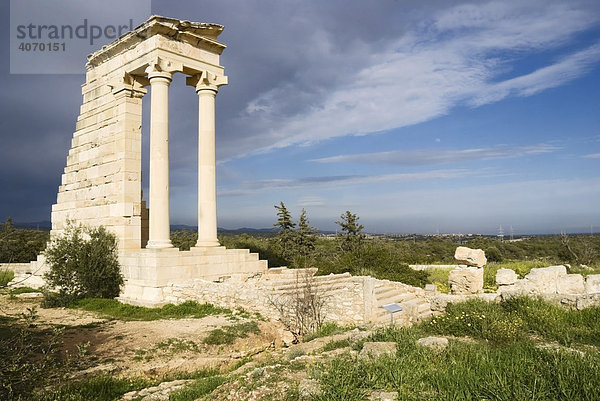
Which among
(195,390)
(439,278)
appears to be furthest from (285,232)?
(195,390)

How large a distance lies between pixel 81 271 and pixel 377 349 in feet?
38.5

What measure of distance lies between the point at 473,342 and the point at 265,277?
10160mm

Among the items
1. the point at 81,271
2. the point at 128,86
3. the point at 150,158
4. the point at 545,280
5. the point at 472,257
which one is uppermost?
the point at 128,86

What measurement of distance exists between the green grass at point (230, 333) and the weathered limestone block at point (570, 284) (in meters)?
8.82

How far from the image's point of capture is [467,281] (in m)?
13.9

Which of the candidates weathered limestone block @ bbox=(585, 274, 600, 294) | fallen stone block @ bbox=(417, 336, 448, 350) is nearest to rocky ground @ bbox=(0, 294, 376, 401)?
fallen stone block @ bbox=(417, 336, 448, 350)

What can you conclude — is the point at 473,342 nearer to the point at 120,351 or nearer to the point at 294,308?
the point at 294,308

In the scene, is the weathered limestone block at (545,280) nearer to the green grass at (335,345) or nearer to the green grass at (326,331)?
the green grass at (326,331)

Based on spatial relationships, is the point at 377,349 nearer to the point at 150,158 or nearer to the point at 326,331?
the point at 326,331

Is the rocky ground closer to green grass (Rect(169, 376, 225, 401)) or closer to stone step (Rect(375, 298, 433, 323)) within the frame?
green grass (Rect(169, 376, 225, 401))

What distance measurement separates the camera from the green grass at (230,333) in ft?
31.2

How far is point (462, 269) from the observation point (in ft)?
46.8

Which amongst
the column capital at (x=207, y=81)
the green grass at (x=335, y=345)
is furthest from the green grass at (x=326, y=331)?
the column capital at (x=207, y=81)

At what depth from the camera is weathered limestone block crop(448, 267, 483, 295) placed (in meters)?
13.9
